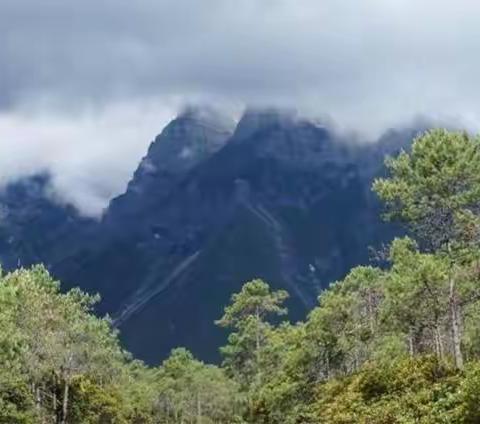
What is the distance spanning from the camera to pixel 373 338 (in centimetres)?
5491

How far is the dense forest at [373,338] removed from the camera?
120ft

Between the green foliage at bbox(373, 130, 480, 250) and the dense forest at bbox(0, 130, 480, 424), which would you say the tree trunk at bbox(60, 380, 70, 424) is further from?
the green foliage at bbox(373, 130, 480, 250)

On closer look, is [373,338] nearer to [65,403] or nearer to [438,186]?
[438,186]

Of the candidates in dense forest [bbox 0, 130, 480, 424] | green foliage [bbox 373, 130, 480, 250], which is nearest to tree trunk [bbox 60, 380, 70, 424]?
dense forest [bbox 0, 130, 480, 424]

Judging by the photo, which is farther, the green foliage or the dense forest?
the green foliage

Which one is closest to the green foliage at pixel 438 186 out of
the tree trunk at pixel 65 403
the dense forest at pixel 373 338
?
the dense forest at pixel 373 338

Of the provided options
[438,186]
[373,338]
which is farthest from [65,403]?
[438,186]

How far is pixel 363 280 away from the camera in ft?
206

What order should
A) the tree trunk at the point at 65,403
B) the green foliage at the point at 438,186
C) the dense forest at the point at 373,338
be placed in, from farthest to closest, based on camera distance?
the tree trunk at the point at 65,403 < the green foliage at the point at 438,186 < the dense forest at the point at 373,338

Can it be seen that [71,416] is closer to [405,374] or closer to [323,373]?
[323,373]

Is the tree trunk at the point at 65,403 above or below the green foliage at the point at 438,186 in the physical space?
below

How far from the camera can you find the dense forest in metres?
36.5

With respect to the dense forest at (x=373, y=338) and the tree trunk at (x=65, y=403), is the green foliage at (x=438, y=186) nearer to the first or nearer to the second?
the dense forest at (x=373, y=338)

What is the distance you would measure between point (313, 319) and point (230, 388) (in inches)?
1505
